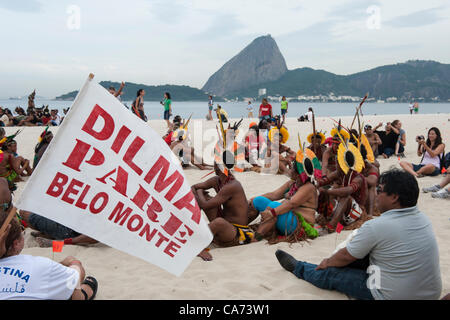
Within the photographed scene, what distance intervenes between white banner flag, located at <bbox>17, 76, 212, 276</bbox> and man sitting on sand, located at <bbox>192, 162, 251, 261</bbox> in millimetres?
1337

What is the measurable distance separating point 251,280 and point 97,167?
1.87 metres

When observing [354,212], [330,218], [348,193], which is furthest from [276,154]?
[348,193]

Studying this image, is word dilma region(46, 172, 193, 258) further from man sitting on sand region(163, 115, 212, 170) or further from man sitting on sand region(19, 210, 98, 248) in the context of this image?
man sitting on sand region(163, 115, 212, 170)

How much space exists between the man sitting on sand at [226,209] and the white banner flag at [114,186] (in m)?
1.34

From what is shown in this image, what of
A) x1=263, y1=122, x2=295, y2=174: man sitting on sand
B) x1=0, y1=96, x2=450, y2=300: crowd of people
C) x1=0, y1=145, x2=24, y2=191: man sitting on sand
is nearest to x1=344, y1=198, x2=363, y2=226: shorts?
x1=0, y1=96, x2=450, y2=300: crowd of people

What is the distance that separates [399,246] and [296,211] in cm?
191

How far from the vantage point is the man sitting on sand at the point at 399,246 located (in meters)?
2.59

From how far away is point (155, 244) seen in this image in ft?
8.95

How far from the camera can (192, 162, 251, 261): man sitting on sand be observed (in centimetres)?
427

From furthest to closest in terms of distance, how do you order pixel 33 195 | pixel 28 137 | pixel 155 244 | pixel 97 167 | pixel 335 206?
pixel 28 137 < pixel 335 206 < pixel 155 244 < pixel 97 167 < pixel 33 195

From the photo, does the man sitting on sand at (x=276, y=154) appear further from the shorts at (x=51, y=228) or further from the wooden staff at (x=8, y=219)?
the wooden staff at (x=8, y=219)

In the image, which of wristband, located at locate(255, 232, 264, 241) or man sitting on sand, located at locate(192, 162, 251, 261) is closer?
man sitting on sand, located at locate(192, 162, 251, 261)
